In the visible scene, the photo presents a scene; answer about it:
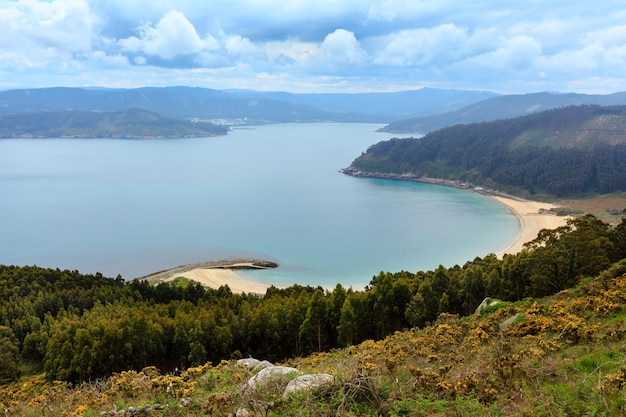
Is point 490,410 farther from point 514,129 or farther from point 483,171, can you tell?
point 514,129

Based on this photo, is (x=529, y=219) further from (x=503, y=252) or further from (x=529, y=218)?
(x=503, y=252)

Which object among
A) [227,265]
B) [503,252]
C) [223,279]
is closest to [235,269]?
[227,265]

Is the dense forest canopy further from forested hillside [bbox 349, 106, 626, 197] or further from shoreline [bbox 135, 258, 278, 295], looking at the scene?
forested hillside [bbox 349, 106, 626, 197]

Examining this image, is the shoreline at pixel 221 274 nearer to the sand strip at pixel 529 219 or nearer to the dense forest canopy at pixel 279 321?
the dense forest canopy at pixel 279 321

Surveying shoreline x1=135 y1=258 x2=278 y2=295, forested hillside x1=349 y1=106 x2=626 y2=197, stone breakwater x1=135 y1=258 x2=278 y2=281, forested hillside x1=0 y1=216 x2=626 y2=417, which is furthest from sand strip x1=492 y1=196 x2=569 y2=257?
forested hillside x1=0 y1=216 x2=626 y2=417

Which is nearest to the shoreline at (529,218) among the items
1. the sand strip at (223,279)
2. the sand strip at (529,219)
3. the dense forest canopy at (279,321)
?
the sand strip at (529,219)

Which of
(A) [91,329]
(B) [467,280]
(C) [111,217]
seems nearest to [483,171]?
(C) [111,217]
